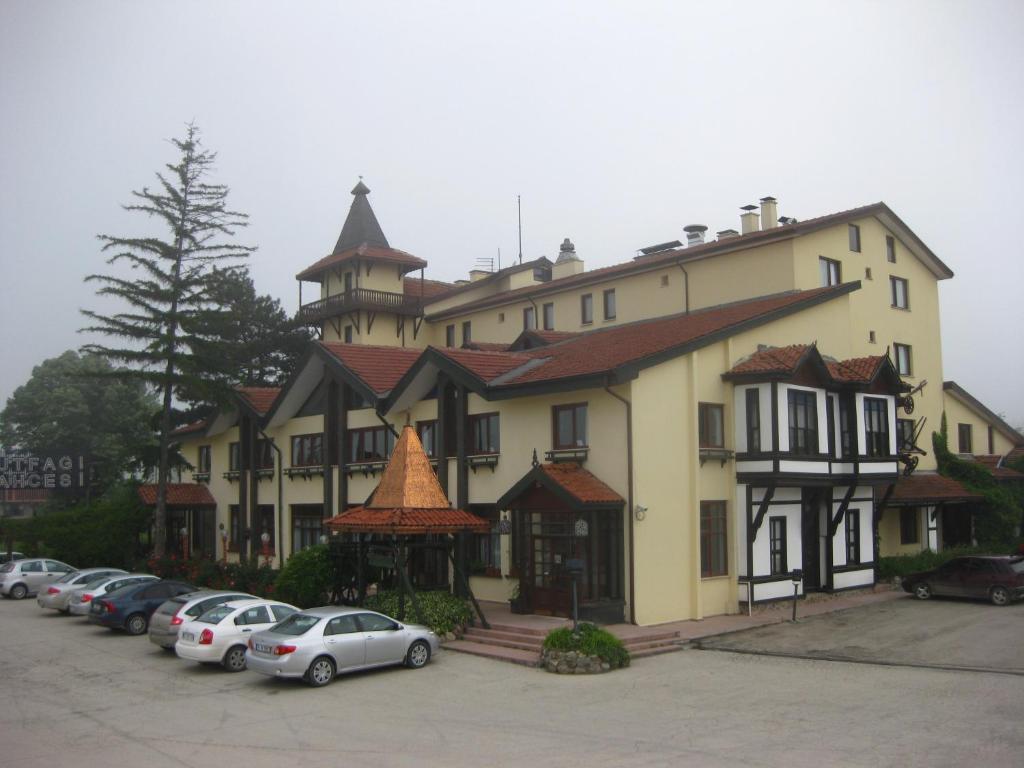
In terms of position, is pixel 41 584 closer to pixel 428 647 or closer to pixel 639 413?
pixel 428 647

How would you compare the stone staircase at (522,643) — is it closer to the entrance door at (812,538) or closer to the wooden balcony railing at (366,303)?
the entrance door at (812,538)

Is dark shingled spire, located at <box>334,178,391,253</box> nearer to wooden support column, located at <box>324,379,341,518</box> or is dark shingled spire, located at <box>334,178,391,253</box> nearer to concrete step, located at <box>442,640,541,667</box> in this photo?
wooden support column, located at <box>324,379,341,518</box>

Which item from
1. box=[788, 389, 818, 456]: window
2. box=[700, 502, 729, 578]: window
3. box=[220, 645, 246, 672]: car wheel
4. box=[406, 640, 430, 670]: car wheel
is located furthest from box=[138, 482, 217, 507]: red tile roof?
box=[788, 389, 818, 456]: window

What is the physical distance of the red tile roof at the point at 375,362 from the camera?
32.2 m

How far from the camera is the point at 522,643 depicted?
2162cm

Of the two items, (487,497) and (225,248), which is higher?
(225,248)

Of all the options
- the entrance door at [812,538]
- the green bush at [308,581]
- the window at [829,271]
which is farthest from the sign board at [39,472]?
the window at [829,271]

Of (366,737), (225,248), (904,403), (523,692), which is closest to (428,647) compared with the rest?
(523,692)

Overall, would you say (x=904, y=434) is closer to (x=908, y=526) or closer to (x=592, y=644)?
(x=908, y=526)

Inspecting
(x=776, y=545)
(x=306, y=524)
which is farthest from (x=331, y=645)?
(x=306, y=524)

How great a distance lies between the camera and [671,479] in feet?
79.7

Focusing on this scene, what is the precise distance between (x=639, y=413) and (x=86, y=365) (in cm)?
7490

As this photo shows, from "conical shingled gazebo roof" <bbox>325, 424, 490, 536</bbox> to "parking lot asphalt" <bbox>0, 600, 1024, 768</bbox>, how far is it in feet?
12.5

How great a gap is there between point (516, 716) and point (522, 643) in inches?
245
